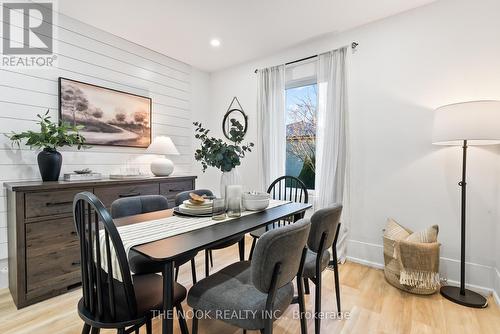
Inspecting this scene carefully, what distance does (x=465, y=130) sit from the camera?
187cm

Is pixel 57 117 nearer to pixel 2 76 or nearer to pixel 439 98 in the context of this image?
pixel 2 76

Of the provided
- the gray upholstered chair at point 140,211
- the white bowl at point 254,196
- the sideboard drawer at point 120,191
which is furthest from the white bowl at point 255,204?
the sideboard drawer at point 120,191

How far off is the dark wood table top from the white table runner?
0.05 metres

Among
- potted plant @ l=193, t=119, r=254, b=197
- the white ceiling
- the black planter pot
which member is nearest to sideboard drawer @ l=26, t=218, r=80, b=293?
the black planter pot

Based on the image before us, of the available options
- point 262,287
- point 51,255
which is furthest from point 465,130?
point 51,255

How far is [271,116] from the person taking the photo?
10.9 feet

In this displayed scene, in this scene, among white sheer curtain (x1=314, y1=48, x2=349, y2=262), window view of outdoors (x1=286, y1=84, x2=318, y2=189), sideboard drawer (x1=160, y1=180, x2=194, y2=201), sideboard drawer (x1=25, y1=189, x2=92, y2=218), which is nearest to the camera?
sideboard drawer (x1=25, y1=189, x2=92, y2=218)

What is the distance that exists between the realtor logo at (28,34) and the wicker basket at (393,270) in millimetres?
3620

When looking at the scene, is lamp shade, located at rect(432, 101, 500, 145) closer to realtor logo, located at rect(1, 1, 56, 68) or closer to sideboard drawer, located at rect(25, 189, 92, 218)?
sideboard drawer, located at rect(25, 189, 92, 218)

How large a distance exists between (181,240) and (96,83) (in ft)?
8.00

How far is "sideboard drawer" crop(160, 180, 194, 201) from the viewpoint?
287 cm

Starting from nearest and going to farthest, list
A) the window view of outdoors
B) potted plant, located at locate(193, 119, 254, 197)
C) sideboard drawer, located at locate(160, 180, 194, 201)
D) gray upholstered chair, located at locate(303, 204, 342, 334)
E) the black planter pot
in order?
gray upholstered chair, located at locate(303, 204, 342, 334) < potted plant, located at locate(193, 119, 254, 197) < the black planter pot < sideboard drawer, located at locate(160, 180, 194, 201) < the window view of outdoors

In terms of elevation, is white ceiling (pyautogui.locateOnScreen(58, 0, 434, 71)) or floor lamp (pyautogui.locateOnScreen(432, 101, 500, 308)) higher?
white ceiling (pyautogui.locateOnScreen(58, 0, 434, 71))

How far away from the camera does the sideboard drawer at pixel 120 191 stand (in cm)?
232
